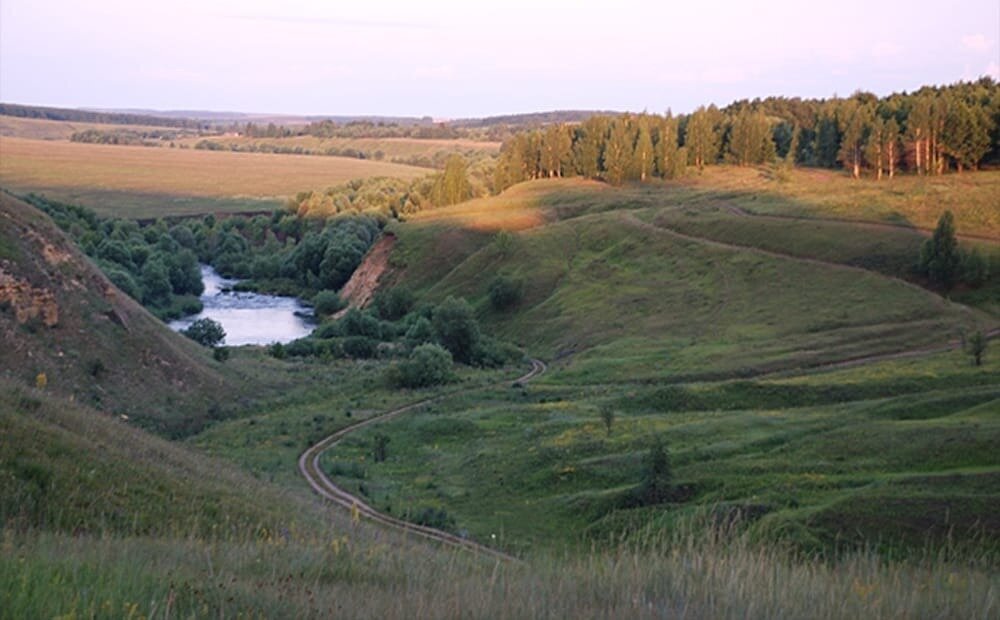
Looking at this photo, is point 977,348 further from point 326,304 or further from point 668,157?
point 668,157

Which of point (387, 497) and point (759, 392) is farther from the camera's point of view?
point (759, 392)

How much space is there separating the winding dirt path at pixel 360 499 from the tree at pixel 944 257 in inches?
1191

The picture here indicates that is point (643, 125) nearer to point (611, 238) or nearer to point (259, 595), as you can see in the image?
point (611, 238)

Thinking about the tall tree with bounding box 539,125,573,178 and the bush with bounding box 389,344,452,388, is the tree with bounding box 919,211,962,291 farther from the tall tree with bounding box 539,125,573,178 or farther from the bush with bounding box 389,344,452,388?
the tall tree with bounding box 539,125,573,178

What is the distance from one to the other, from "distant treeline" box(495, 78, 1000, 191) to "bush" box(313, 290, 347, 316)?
44393mm

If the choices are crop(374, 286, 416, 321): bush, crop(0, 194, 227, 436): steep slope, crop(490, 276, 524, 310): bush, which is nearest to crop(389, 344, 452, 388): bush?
crop(0, 194, 227, 436): steep slope

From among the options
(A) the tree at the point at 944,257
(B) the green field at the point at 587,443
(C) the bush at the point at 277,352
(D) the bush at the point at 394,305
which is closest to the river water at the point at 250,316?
(D) the bush at the point at 394,305

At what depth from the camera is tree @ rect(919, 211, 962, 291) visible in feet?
227

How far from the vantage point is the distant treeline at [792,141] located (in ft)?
355

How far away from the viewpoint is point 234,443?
145ft

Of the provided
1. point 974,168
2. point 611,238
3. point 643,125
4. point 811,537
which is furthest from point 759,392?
point 643,125

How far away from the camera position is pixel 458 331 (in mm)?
75688

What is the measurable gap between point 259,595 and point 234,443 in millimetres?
38735

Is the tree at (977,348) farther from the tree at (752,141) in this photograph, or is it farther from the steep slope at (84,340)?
the tree at (752,141)
